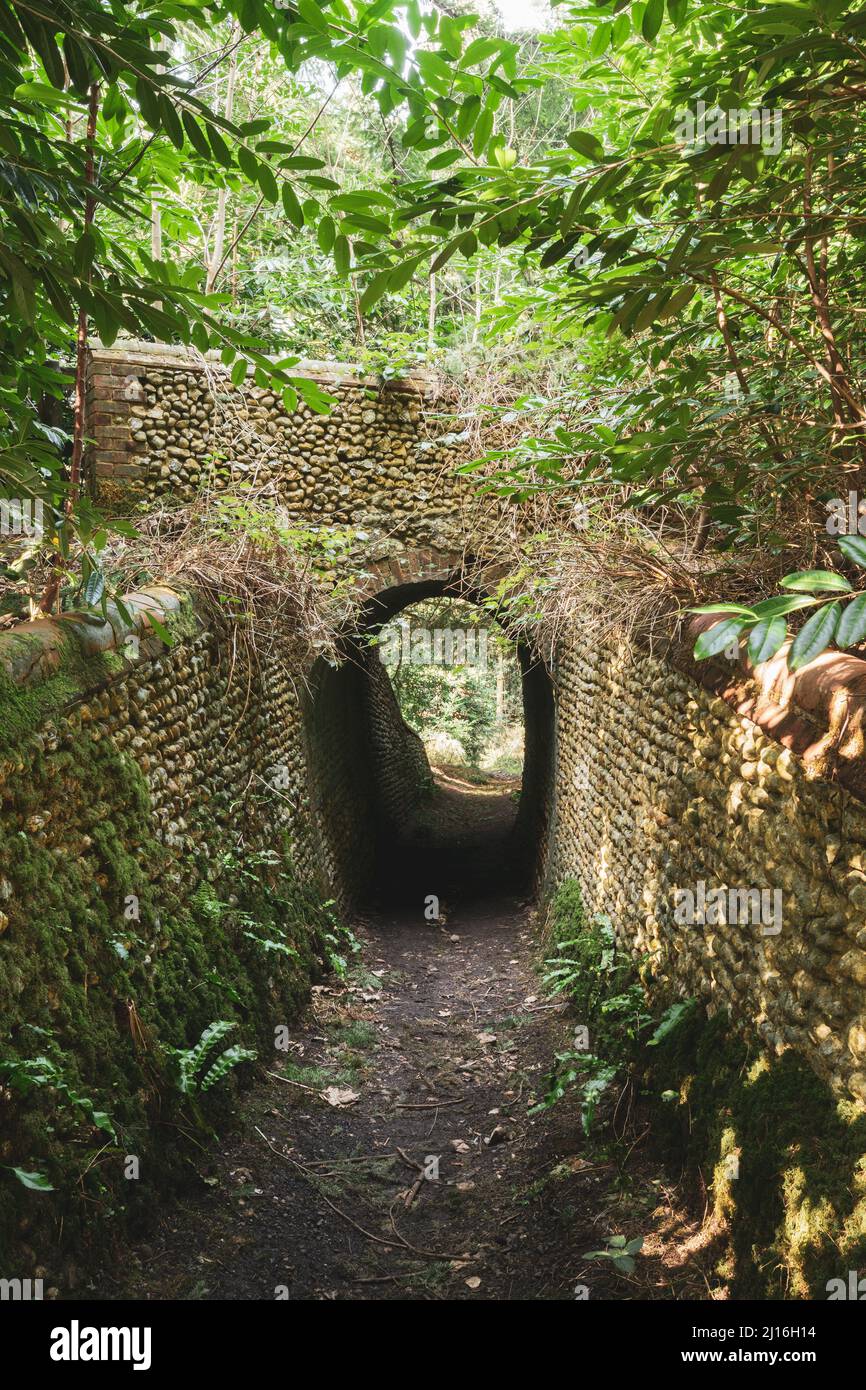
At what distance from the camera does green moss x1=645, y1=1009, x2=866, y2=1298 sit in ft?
8.05

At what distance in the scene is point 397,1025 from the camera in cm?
622

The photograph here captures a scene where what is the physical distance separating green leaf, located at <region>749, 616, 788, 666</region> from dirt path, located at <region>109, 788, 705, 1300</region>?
9.20 feet

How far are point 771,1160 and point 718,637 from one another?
7.20 feet

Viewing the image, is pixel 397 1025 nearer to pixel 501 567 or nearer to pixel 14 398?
pixel 501 567

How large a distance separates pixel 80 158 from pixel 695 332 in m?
2.34

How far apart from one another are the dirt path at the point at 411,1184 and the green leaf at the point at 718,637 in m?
2.78

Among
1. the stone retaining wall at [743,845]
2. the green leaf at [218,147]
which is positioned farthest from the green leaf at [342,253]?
the stone retaining wall at [743,845]

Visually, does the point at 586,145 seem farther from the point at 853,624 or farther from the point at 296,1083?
the point at 296,1083

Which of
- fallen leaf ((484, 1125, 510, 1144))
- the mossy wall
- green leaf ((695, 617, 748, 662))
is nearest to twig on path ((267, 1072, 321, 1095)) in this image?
the mossy wall

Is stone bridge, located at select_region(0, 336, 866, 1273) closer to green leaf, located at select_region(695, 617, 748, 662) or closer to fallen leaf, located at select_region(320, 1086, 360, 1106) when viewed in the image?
fallen leaf, located at select_region(320, 1086, 360, 1106)

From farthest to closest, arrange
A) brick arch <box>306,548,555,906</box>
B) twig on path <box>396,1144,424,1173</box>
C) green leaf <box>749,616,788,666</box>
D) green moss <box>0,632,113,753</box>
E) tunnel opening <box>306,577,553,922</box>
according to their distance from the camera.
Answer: tunnel opening <box>306,577,553,922</box> → brick arch <box>306,548,555,906</box> → twig on path <box>396,1144,424,1173</box> → green moss <box>0,632,113,753</box> → green leaf <box>749,616,788,666</box>

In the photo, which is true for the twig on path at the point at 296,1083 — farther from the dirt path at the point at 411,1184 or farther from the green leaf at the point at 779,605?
the green leaf at the point at 779,605

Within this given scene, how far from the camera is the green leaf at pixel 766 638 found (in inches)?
62.8
